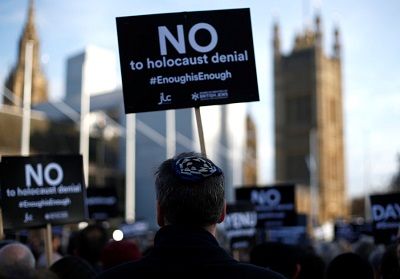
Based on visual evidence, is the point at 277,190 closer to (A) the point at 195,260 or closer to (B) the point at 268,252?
(B) the point at 268,252

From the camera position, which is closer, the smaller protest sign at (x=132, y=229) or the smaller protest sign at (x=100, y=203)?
the smaller protest sign at (x=100, y=203)

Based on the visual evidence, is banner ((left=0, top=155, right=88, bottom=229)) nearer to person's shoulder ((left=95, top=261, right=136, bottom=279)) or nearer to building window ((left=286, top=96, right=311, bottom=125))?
person's shoulder ((left=95, top=261, right=136, bottom=279))

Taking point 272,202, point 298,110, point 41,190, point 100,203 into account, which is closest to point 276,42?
point 298,110

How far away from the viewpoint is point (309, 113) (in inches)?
3467

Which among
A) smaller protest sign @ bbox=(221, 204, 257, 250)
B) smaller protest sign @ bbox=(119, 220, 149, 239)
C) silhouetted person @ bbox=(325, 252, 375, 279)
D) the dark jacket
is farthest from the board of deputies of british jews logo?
smaller protest sign @ bbox=(119, 220, 149, 239)

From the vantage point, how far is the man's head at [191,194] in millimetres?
2236

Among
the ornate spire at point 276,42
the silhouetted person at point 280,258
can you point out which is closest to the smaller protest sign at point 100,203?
the silhouetted person at point 280,258

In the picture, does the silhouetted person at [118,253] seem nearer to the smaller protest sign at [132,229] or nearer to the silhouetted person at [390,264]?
the silhouetted person at [390,264]

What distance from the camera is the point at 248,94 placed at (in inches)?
159

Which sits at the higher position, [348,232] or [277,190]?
[277,190]

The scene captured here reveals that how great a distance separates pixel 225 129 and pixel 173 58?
34376 millimetres

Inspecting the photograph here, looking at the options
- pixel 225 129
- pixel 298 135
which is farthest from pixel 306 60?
pixel 225 129

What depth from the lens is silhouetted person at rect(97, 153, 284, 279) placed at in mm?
2125

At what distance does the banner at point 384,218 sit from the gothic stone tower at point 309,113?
76.3m
